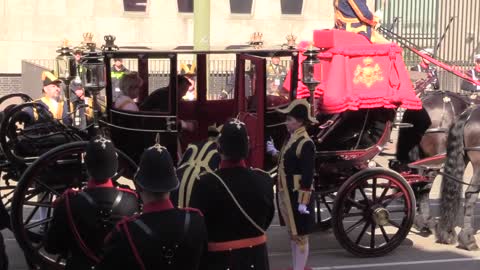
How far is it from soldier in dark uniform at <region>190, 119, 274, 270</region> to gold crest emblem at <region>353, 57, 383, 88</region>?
3.51m

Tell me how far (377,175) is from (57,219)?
422 centimetres

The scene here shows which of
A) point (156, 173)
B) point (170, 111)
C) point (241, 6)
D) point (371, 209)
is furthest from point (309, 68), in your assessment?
point (241, 6)

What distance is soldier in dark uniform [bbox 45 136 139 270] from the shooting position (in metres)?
3.88

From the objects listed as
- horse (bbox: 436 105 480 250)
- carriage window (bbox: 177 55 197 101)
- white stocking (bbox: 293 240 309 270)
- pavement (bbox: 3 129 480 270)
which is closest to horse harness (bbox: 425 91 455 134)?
horse (bbox: 436 105 480 250)

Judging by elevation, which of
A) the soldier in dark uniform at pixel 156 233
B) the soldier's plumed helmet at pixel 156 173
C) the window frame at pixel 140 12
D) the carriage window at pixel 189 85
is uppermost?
the window frame at pixel 140 12

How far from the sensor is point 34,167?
6152 millimetres

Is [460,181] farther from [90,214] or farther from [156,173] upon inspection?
[156,173]

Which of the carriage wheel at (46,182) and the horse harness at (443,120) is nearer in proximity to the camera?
the carriage wheel at (46,182)

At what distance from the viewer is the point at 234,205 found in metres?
3.97

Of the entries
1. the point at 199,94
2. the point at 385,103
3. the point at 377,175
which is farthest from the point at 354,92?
the point at 199,94

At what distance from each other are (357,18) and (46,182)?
12.3 ft

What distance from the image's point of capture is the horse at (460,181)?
25.8 ft

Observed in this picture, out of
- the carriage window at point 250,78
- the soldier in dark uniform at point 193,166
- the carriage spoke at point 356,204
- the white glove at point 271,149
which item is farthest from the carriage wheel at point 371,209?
the soldier in dark uniform at point 193,166

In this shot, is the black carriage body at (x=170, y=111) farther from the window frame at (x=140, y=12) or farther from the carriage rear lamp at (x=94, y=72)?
the window frame at (x=140, y=12)
